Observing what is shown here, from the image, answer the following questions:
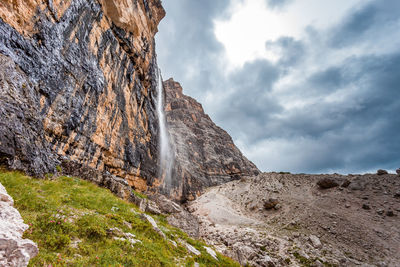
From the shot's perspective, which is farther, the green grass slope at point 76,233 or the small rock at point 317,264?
the small rock at point 317,264

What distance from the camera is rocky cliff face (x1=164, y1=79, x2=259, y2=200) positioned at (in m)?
50.8

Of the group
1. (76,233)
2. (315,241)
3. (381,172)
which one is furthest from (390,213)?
(76,233)

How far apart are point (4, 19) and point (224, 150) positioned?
254 feet

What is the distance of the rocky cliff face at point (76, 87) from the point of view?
9.58 m

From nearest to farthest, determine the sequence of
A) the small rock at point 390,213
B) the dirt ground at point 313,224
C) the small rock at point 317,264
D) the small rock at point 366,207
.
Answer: the small rock at point 317,264 → the dirt ground at point 313,224 → the small rock at point 390,213 → the small rock at point 366,207

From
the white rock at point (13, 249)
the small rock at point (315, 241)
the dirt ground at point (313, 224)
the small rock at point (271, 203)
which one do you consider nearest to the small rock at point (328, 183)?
the dirt ground at point (313, 224)

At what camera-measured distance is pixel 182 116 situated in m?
86.1

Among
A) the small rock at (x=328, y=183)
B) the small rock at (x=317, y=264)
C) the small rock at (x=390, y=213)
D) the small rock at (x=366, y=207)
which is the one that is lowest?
the small rock at (x=317, y=264)

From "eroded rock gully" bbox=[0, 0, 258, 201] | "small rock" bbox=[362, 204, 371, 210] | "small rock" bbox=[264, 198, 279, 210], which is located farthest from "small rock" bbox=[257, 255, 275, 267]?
"small rock" bbox=[362, 204, 371, 210]

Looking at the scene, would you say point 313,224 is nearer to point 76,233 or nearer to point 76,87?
point 76,233

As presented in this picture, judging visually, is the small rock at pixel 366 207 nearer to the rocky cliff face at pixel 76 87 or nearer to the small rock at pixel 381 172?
the small rock at pixel 381 172

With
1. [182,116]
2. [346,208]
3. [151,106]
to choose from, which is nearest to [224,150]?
[182,116]

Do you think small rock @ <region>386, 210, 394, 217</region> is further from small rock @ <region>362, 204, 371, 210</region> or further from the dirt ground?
small rock @ <region>362, 204, 371, 210</region>

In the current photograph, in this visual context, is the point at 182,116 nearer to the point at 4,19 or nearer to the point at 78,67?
the point at 78,67
